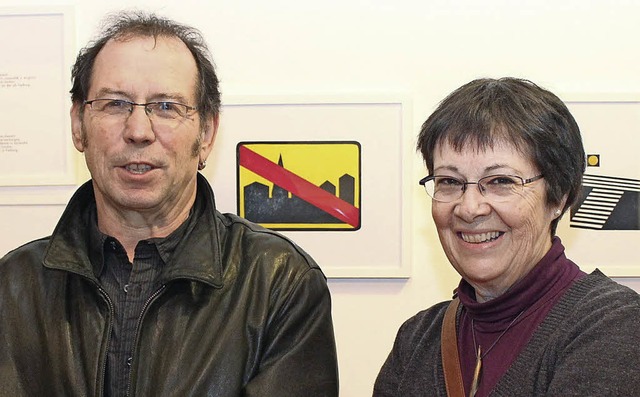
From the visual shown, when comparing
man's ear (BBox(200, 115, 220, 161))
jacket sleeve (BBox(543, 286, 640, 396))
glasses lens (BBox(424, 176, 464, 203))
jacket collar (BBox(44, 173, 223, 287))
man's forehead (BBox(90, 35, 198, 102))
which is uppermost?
man's forehead (BBox(90, 35, 198, 102))

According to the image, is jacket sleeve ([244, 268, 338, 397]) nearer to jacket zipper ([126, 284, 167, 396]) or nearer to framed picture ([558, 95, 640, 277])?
jacket zipper ([126, 284, 167, 396])

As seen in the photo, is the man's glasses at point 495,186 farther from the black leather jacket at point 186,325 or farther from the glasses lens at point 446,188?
the black leather jacket at point 186,325

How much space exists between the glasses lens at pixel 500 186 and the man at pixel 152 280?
513mm

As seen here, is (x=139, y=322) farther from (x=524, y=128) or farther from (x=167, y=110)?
(x=524, y=128)

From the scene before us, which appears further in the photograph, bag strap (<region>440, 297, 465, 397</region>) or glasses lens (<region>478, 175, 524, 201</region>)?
bag strap (<region>440, 297, 465, 397</region>)

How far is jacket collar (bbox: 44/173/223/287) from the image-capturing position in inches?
76.7

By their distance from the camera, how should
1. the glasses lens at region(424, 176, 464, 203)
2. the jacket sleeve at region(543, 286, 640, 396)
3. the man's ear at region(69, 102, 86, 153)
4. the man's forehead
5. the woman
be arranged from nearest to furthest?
the jacket sleeve at region(543, 286, 640, 396) → the woman → the glasses lens at region(424, 176, 464, 203) → the man's forehead → the man's ear at region(69, 102, 86, 153)

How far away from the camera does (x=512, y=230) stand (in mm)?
1752

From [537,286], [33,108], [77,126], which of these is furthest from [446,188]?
[33,108]

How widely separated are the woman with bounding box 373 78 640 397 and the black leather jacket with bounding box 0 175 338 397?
0.33 metres

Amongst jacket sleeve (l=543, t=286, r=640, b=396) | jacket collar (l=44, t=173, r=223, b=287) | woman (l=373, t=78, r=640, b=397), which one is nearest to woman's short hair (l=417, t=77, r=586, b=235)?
woman (l=373, t=78, r=640, b=397)

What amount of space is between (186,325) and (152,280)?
0.13 metres

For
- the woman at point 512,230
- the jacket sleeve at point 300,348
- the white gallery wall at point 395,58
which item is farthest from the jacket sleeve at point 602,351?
the white gallery wall at point 395,58

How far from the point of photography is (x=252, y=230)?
2.14 metres
